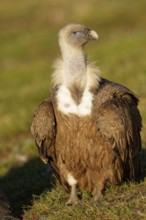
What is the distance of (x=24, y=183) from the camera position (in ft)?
36.1

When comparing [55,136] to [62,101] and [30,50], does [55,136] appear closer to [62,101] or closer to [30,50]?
[62,101]

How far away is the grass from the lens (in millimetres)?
8649

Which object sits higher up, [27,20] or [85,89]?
[27,20]

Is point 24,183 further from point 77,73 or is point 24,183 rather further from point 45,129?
point 77,73

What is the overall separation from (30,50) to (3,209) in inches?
968

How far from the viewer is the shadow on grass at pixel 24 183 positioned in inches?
384

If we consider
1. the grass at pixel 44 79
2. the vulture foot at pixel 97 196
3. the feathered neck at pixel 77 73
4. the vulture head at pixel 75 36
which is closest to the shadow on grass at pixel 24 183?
the grass at pixel 44 79

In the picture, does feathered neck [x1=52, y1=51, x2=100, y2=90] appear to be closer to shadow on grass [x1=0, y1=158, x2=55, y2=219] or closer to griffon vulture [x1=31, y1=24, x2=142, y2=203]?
griffon vulture [x1=31, y1=24, x2=142, y2=203]

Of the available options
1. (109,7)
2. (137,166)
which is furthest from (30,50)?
(137,166)

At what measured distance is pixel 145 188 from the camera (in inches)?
344

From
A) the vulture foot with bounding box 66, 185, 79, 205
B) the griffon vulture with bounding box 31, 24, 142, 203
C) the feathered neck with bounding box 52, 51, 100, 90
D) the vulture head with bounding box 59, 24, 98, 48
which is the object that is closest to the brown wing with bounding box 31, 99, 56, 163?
the griffon vulture with bounding box 31, 24, 142, 203

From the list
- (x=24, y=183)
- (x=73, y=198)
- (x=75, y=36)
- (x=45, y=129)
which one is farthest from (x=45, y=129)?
(x=24, y=183)

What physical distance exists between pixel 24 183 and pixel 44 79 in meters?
11.6

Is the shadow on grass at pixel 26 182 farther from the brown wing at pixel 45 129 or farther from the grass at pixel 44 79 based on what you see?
the brown wing at pixel 45 129
